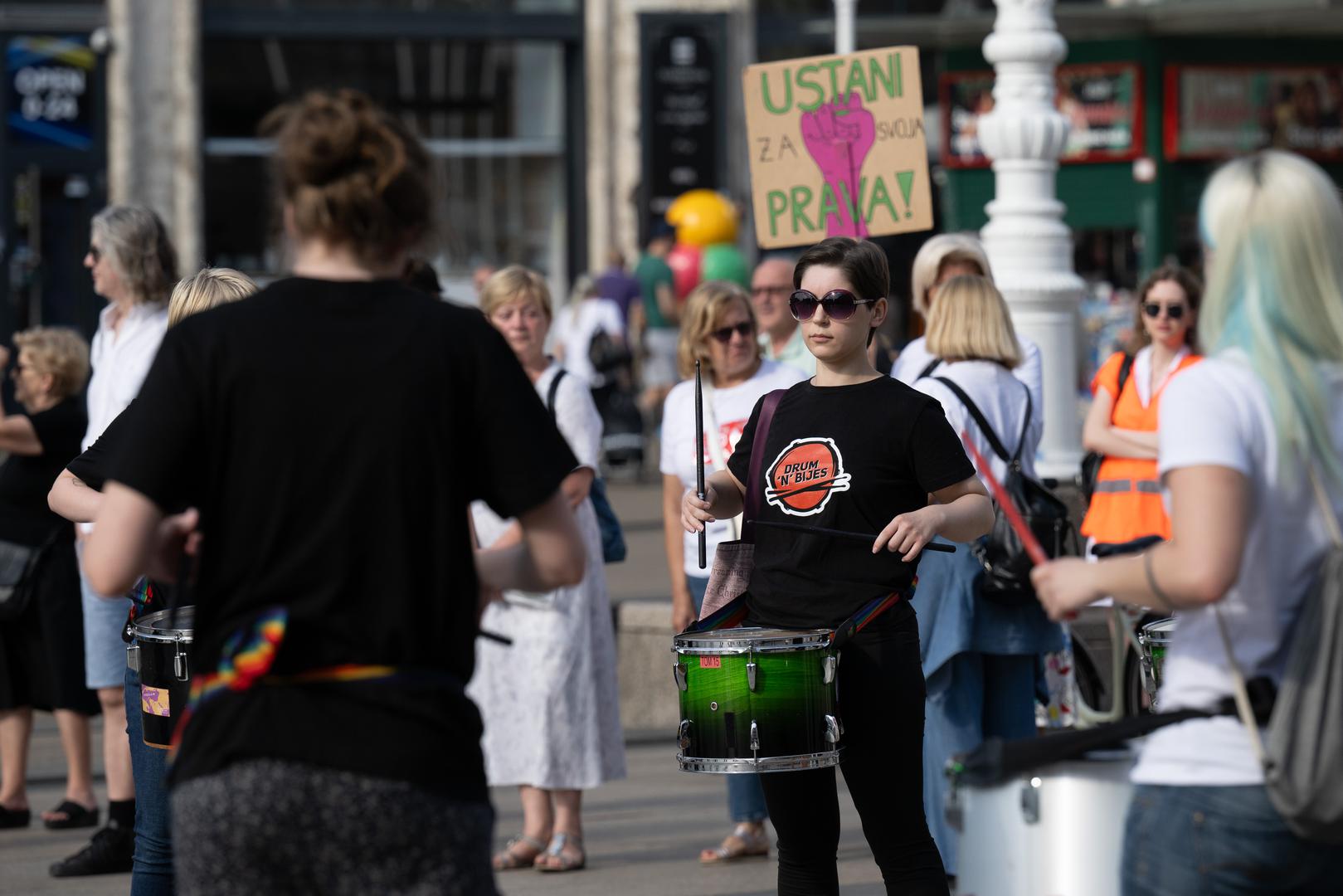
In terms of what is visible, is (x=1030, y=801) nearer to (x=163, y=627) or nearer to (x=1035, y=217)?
(x=163, y=627)

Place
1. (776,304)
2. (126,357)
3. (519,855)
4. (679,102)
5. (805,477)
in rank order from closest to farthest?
(805,477) < (126,357) < (519,855) < (776,304) < (679,102)

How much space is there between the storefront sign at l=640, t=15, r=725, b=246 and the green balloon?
330 cm

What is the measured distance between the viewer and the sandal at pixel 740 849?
6625 millimetres

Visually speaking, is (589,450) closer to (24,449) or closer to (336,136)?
(24,449)

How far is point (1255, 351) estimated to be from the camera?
284 cm

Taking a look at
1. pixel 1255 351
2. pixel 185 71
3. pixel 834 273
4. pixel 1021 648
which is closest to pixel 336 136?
pixel 1255 351

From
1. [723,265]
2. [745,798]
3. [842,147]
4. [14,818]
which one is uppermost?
[723,265]

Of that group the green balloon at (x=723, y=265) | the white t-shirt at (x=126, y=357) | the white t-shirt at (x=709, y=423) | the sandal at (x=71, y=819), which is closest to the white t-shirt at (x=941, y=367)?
the white t-shirt at (x=709, y=423)

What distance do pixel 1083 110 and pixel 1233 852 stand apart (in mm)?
21639

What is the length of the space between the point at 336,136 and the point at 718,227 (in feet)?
56.4

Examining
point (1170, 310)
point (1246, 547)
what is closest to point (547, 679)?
point (1170, 310)

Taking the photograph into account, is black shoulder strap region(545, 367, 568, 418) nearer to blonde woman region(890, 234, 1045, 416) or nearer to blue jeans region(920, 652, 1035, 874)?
blonde woman region(890, 234, 1045, 416)

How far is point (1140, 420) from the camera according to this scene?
736cm

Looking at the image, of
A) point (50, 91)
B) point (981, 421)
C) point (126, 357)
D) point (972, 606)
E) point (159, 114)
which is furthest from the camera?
point (159, 114)
